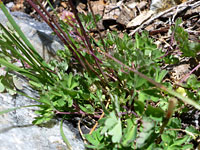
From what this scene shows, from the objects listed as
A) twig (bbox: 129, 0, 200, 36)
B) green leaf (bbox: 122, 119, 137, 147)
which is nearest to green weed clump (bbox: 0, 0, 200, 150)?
green leaf (bbox: 122, 119, 137, 147)

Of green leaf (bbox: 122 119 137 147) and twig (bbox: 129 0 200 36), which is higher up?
twig (bbox: 129 0 200 36)

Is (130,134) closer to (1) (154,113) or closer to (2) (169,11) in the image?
(1) (154,113)

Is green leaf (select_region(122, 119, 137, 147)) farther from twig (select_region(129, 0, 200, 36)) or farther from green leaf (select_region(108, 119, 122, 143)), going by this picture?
twig (select_region(129, 0, 200, 36))

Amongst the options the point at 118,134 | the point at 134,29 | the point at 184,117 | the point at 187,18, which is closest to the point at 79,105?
the point at 118,134

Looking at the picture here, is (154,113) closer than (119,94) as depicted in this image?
Yes

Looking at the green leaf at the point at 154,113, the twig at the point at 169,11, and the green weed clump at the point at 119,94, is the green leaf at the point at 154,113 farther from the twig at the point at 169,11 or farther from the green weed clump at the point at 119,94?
the twig at the point at 169,11

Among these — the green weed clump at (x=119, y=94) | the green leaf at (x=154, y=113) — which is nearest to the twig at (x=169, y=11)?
the green weed clump at (x=119, y=94)

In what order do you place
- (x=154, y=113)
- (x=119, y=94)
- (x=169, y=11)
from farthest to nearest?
(x=169, y=11) < (x=119, y=94) < (x=154, y=113)

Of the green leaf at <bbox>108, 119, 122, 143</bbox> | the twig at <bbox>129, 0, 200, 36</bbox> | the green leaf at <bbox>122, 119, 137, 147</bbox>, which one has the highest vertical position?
the twig at <bbox>129, 0, 200, 36</bbox>

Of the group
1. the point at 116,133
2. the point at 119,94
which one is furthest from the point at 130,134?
the point at 119,94

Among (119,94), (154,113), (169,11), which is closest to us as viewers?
(154,113)

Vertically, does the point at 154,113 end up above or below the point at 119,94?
above
